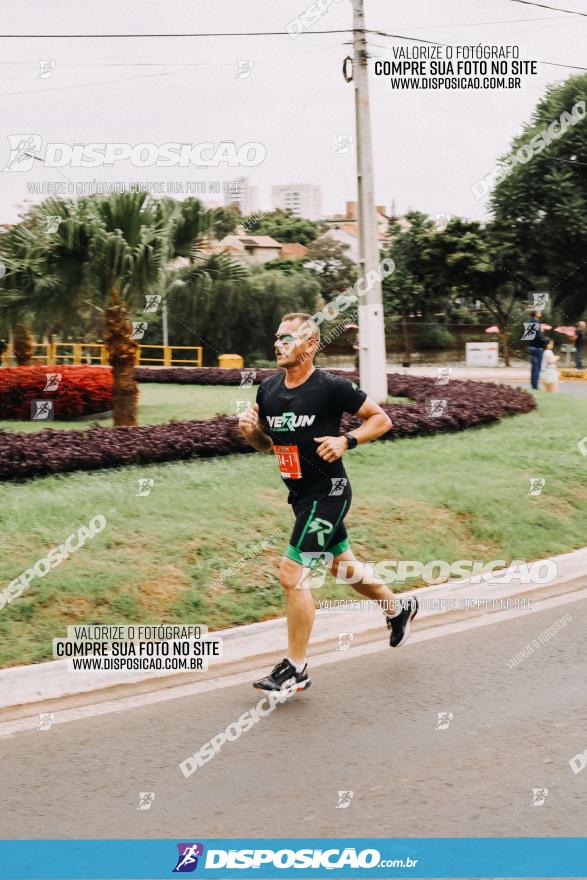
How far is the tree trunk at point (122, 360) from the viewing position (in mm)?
14320

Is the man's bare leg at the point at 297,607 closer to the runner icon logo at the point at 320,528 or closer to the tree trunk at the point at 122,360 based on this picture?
the runner icon logo at the point at 320,528

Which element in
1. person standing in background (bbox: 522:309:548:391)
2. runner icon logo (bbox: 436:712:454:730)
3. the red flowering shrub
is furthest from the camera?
person standing in background (bbox: 522:309:548:391)

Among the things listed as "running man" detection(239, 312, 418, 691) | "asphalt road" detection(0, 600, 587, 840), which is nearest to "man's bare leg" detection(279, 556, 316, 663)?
"running man" detection(239, 312, 418, 691)

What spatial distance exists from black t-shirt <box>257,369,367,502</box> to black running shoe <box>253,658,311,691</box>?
899mm

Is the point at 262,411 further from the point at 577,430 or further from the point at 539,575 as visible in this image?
the point at 577,430

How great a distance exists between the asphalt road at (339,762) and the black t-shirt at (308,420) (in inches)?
44.9

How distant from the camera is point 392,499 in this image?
9039 mm

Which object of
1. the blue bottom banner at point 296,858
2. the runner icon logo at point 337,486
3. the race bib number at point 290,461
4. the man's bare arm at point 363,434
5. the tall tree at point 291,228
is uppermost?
the tall tree at point 291,228

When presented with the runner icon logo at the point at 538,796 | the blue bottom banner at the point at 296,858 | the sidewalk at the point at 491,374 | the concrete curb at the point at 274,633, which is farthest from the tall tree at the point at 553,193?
the blue bottom banner at the point at 296,858

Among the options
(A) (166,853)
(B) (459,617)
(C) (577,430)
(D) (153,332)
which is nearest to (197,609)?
(B) (459,617)

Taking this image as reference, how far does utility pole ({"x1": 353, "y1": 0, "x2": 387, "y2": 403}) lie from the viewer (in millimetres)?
15078

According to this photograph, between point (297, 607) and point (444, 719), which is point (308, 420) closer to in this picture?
point (297, 607)

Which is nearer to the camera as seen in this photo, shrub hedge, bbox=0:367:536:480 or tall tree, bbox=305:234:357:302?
shrub hedge, bbox=0:367:536:480

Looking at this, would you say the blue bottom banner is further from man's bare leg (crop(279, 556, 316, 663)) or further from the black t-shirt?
the black t-shirt
